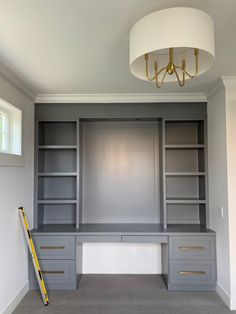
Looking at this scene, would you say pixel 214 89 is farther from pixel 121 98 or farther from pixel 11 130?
pixel 11 130

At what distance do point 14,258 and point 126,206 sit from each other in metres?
1.63

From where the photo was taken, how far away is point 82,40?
6.44 ft

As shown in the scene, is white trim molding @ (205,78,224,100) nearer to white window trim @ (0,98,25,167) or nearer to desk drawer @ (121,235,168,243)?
desk drawer @ (121,235,168,243)

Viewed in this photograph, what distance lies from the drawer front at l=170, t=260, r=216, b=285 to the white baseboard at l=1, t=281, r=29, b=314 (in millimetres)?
1814

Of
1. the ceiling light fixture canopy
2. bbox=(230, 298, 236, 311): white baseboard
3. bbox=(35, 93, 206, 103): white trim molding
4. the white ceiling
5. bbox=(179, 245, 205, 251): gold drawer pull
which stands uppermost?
the white ceiling

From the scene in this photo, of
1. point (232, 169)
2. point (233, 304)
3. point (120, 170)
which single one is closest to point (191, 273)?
point (233, 304)

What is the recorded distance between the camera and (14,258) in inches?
109

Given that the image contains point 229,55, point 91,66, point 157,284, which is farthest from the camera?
point 157,284

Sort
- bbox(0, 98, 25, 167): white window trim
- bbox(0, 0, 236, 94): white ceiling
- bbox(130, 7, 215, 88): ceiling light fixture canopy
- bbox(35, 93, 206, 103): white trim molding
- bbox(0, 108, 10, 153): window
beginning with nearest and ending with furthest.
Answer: bbox(130, 7, 215, 88): ceiling light fixture canopy → bbox(0, 0, 236, 94): white ceiling → bbox(0, 98, 25, 167): white window trim → bbox(0, 108, 10, 153): window → bbox(35, 93, 206, 103): white trim molding

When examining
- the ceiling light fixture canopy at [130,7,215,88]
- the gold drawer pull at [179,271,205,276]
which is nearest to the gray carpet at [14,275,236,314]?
the gold drawer pull at [179,271,205,276]

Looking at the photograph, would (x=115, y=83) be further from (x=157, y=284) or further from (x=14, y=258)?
(x=157, y=284)

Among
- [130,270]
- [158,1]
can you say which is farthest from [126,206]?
[158,1]

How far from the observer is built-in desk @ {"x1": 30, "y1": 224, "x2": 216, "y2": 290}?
307 cm

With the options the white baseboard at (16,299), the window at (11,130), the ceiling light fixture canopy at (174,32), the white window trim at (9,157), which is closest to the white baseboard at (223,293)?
the white baseboard at (16,299)
